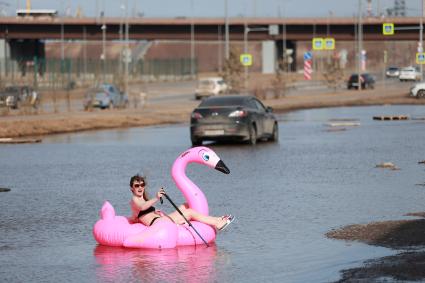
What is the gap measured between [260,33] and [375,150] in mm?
107010

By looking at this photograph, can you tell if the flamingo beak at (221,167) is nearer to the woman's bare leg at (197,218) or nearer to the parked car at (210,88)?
the woman's bare leg at (197,218)

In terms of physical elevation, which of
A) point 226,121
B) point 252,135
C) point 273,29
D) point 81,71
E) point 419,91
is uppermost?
point 273,29

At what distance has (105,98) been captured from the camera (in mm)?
60531

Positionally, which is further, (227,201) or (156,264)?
(227,201)

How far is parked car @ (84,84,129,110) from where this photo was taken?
59750 mm

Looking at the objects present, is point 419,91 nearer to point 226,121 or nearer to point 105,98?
point 105,98

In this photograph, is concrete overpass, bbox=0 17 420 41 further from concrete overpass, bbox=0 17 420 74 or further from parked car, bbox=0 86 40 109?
parked car, bbox=0 86 40 109

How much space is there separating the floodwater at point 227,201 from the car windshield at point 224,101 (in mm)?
1332

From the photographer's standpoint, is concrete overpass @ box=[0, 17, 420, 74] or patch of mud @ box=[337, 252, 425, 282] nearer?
patch of mud @ box=[337, 252, 425, 282]

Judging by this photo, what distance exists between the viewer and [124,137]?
1422 inches

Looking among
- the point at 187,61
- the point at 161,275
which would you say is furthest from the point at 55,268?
the point at 187,61

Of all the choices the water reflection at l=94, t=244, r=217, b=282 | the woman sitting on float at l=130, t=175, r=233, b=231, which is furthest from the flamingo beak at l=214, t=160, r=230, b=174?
the water reflection at l=94, t=244, r=217, b=282

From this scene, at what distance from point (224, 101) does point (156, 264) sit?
2006 centimetres

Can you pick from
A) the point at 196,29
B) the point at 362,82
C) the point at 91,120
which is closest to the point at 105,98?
the point at 91,120
